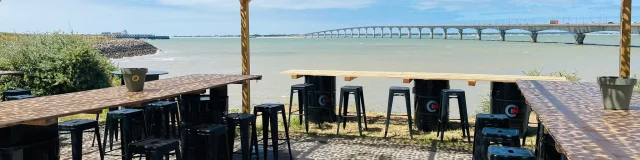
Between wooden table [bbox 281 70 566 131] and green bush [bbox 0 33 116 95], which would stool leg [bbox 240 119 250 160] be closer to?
wooden table [bbox 281 70 566 131]

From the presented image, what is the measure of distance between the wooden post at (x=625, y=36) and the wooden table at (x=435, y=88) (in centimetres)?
112

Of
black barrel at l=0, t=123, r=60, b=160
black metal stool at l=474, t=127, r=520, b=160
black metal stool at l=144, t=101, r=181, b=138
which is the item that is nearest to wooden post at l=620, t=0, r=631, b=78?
black metal stool at l=474, t=127, r=520, b=160

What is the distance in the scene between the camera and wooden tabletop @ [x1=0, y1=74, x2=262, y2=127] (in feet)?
9.29

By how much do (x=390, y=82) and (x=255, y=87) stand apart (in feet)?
10.6

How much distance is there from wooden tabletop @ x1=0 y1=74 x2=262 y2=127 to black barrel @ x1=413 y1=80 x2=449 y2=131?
271cm

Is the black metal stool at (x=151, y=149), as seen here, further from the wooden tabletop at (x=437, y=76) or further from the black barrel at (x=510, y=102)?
the black barrel at (x=510, y=102)

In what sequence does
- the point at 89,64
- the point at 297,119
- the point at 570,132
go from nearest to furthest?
the point at 570,132 → the point at 297,119 → the point at 89,64

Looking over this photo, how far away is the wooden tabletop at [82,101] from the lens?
2832 mm

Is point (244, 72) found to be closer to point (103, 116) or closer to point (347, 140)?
point (347, 140)

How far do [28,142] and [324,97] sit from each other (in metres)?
4.41

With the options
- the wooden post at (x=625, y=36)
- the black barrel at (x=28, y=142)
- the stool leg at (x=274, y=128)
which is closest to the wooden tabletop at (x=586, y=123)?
the wooden post at (x=625, y=36)

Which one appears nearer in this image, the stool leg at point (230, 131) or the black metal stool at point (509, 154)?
the black metal stool at point (509, 154)

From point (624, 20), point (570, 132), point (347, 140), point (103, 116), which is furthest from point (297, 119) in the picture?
point (570, 132)

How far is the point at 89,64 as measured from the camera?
30.2 feet
